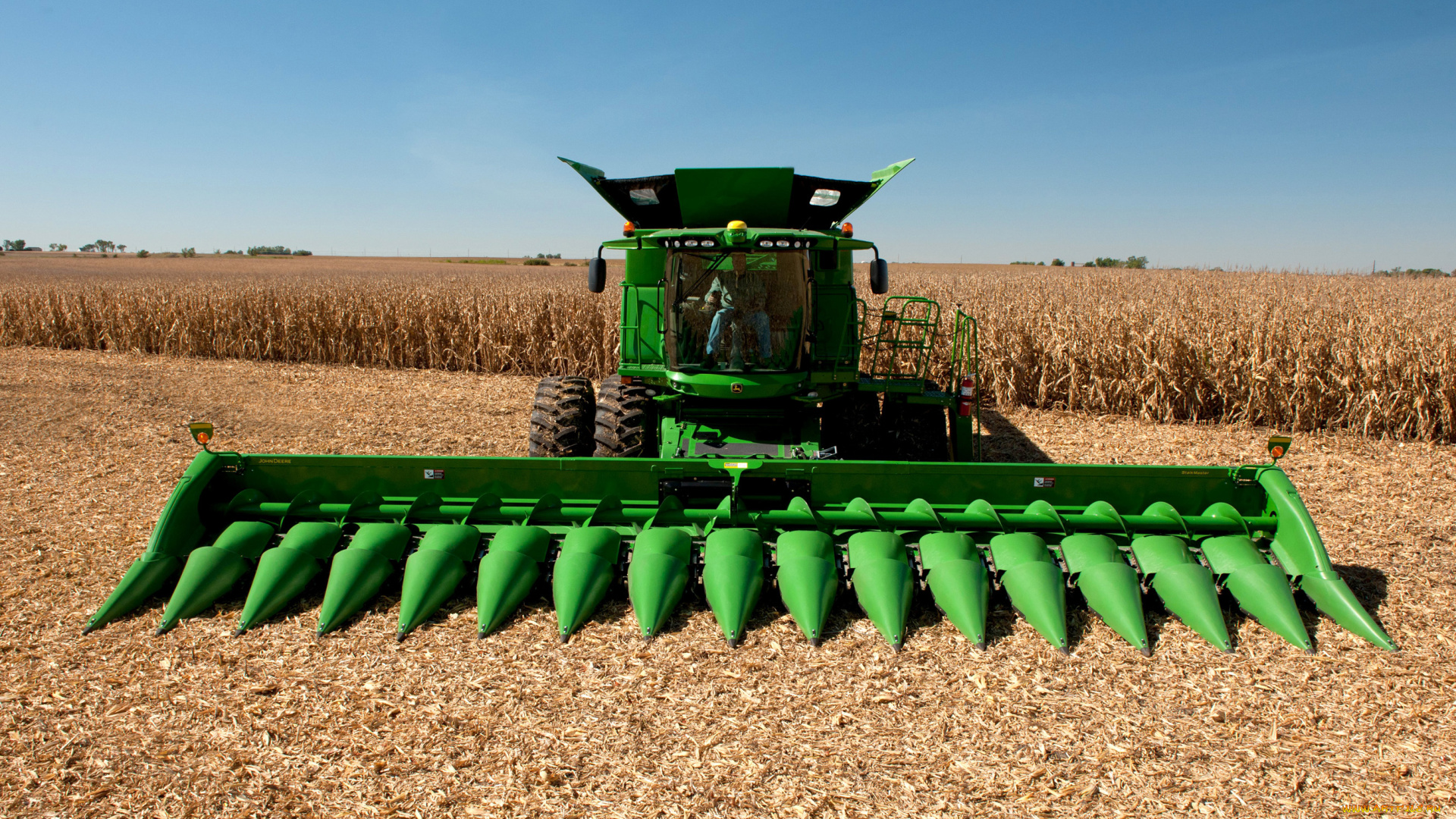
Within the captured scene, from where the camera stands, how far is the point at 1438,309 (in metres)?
9.97

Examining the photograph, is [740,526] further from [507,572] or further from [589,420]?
[589,420]

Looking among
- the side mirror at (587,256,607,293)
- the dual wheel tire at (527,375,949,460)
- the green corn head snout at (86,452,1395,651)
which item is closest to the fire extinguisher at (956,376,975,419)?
the dual wheel tire at (527,375,949,460)

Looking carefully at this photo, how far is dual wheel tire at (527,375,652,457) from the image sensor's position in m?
5.30

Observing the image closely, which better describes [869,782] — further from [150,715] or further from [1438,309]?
[1438,309]

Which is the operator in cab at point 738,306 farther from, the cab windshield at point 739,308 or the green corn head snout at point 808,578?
the green corn head snout at point 808,578

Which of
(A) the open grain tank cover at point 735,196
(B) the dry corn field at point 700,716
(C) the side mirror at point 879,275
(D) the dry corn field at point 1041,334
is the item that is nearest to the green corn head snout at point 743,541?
(B) the dry corn field at point 700,716

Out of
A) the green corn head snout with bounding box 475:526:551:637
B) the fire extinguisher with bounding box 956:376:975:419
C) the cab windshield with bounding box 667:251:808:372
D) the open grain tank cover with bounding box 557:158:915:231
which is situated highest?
the open grain tank cover with bounding box 557:158:915:231

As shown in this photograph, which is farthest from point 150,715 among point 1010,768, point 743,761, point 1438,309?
point 1438,309

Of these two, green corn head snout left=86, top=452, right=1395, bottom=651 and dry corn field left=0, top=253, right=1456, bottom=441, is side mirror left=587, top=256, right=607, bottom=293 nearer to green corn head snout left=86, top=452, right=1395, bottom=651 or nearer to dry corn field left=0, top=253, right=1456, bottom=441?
green corn head snout left=86, top=452, right=1395, bottom=651

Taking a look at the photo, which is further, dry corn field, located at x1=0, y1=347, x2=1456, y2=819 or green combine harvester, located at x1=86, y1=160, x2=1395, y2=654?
green combine harvester, located at x1=86, y1=160, x2=1395, y2=654

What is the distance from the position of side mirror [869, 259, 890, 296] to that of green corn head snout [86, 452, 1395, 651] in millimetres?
1615

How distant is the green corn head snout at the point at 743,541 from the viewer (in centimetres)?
360

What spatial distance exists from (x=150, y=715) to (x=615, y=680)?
5.87 ft

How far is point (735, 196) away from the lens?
19.2 ft
